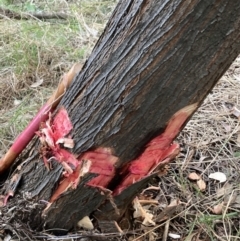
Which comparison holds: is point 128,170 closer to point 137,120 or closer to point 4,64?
point 137,120

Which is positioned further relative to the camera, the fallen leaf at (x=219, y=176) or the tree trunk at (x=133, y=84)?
the fallen leaf at (x=219, y=176)

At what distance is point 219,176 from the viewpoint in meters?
1.83

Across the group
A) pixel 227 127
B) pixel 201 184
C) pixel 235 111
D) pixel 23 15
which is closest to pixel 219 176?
pixel 201 184

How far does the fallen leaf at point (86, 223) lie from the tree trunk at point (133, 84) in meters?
0.02

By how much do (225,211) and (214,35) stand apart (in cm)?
79

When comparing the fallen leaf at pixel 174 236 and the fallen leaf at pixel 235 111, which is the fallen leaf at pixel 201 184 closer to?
the fallen leaf at pixel 174 236

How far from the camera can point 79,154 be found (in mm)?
1387

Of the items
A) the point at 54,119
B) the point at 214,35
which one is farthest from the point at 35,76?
the point at 214,35

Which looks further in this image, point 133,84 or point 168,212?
point 168,212

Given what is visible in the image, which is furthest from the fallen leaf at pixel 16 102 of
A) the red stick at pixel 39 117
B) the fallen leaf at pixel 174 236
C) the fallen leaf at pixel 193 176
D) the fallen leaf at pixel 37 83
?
the fallen leaf at pixel 174 236

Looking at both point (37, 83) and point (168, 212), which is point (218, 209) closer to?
point (168, 212)

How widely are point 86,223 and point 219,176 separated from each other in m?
0.59

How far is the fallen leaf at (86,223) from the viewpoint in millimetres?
1506

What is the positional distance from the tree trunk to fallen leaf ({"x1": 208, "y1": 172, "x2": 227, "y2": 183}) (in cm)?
45
